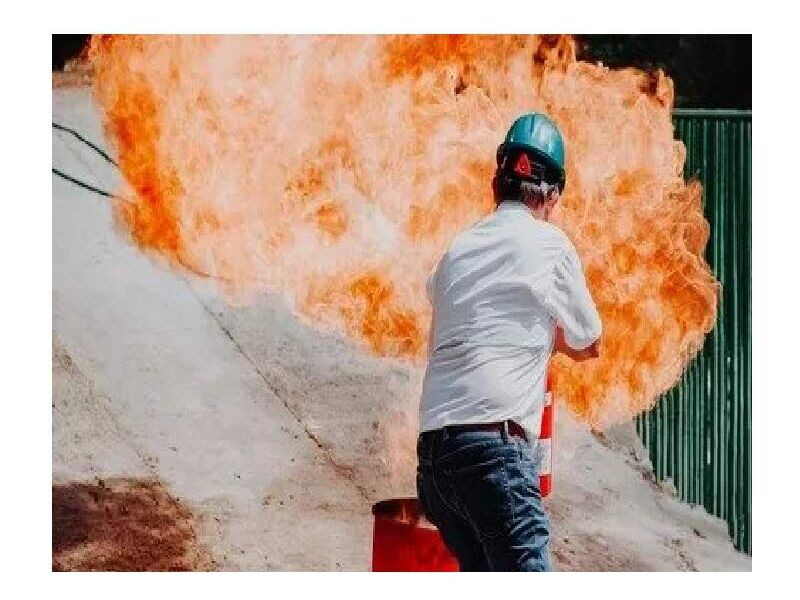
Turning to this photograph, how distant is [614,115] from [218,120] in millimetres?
1848

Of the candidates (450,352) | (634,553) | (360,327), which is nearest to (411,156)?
(360,327)

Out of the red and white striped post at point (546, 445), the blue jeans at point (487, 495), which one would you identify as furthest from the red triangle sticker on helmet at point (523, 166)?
the blue jeans at point (487, 495)

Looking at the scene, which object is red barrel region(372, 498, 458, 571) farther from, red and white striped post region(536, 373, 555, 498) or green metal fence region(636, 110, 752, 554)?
green metal fence region(636, 110, 752, 554)

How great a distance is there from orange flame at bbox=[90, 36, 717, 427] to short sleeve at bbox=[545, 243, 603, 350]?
0.75m

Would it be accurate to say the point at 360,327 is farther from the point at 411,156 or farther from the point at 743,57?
the point at 743,57

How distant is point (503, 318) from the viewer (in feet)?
14.3

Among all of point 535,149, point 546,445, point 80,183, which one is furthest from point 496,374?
point 80,183

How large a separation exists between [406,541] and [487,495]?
0.94 m

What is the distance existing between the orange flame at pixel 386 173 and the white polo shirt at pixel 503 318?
72 centimetres

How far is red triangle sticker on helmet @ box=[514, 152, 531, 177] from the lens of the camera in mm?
4742

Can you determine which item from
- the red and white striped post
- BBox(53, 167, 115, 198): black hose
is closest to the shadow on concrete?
BBox(53, 167, 115, 198): black hose

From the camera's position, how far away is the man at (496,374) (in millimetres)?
4129

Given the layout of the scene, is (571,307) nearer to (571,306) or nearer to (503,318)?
(571,306)

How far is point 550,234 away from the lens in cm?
448
